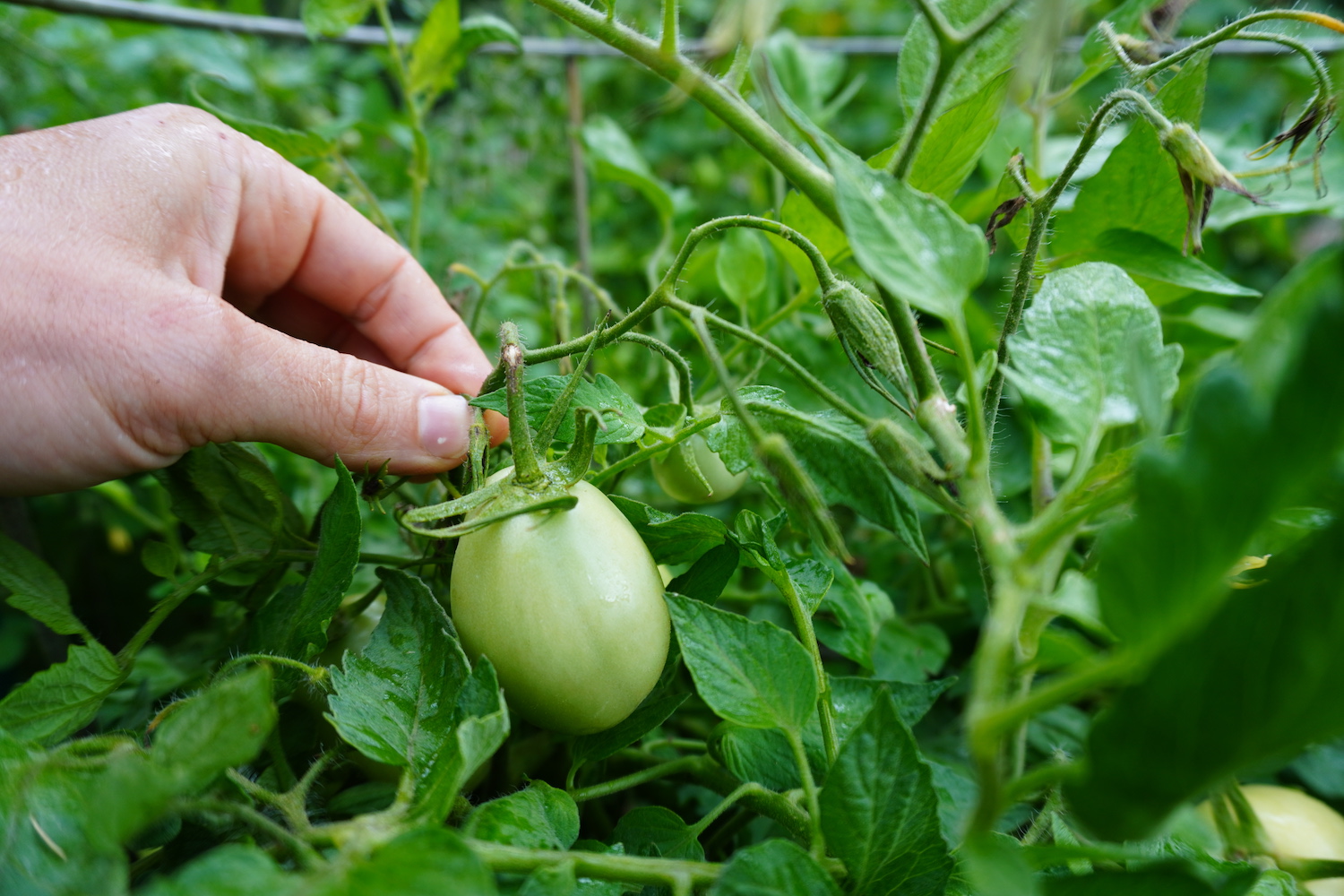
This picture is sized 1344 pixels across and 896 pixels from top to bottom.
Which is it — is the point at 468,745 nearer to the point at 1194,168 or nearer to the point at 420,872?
the point at 420,872

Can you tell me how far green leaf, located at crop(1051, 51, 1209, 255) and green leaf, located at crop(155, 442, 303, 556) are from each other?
0.47 metres

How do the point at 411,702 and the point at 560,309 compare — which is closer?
the point at 411,702

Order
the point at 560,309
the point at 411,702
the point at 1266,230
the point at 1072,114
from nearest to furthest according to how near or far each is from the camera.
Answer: the point at 411,702
the point at 560,309
the point at 1266,230
the point at 1072,114

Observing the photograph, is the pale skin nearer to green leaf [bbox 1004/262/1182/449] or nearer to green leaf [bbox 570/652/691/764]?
green leaf [bbox 570/652/691/764]

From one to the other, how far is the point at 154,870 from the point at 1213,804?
48cm

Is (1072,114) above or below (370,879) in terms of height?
above

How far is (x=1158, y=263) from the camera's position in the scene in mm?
440

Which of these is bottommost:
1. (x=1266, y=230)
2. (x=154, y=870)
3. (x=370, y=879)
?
(x=154, y=870)

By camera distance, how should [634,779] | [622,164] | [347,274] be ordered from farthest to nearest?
[622,164]
[347,274]
[634,779]

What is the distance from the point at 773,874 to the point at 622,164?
610 mm

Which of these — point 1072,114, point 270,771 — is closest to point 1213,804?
point 270,771

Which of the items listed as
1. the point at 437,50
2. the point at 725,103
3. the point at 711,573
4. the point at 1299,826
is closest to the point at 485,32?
the point at 437,50

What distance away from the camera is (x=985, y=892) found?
0.67 ft

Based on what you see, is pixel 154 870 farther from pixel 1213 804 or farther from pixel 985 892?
pixel 1213 804
